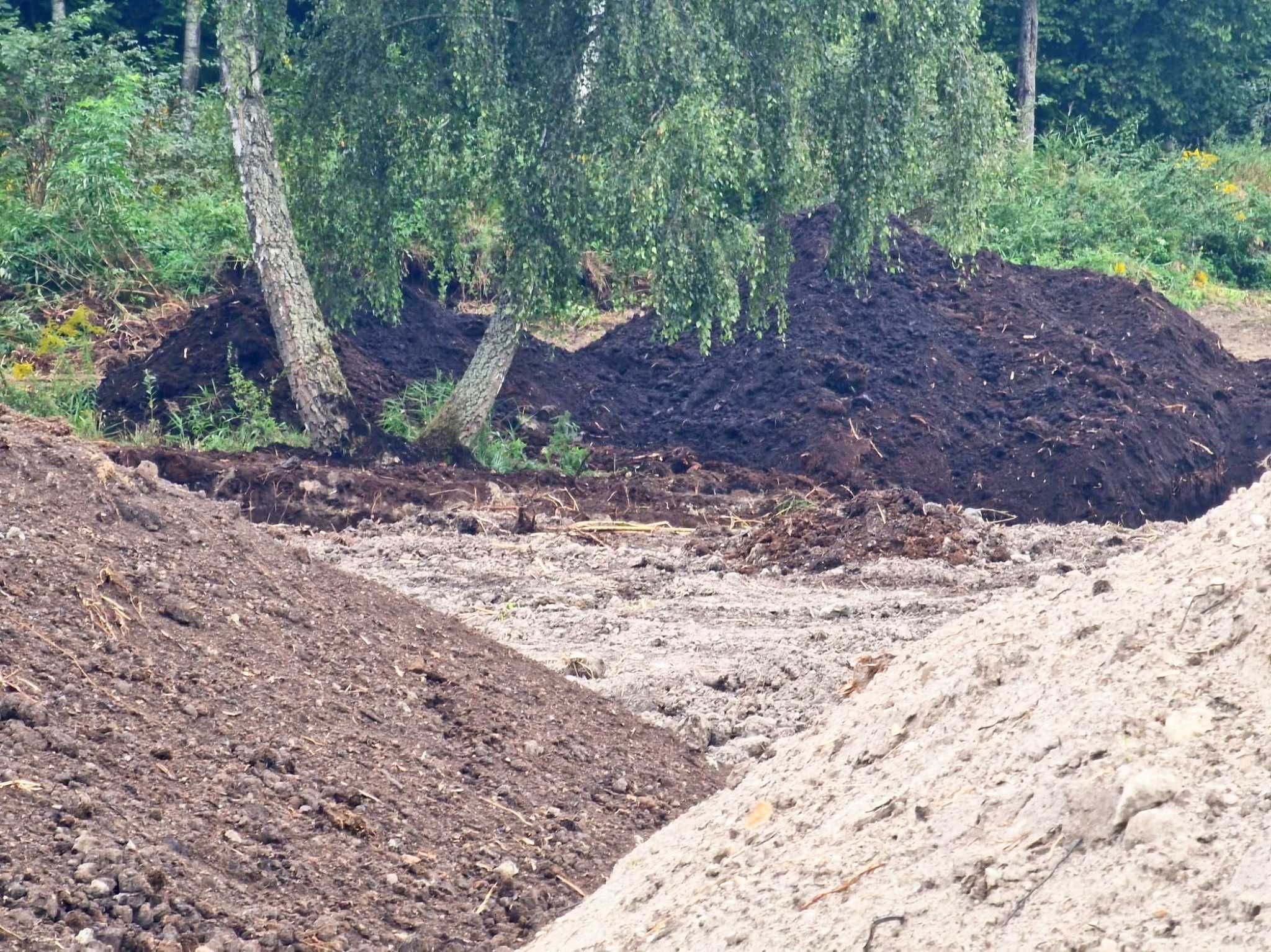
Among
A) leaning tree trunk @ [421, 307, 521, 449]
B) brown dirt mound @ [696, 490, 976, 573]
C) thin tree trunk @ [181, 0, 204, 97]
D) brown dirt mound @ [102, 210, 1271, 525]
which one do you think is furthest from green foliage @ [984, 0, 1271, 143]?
brown dirt mound @ [696, 490, 976, 573]

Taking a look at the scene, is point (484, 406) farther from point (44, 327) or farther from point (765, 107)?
point (44, 327)

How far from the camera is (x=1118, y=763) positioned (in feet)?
8.29

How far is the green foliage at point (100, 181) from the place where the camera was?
1400 cm

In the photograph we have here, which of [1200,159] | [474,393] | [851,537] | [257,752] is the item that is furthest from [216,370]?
[1200,159]

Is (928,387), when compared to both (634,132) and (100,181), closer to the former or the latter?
(634,132)

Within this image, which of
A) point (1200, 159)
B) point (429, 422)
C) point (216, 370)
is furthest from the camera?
point (1200, 159)

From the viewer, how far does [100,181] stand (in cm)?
1405

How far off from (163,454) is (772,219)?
4932mm

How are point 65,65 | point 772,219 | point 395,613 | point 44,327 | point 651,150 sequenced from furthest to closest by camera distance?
1. point 65,65
2. point 44,327
3. point 772,219
4. point 651,150
5. point 395,613

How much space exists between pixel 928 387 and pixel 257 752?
9.51 meters

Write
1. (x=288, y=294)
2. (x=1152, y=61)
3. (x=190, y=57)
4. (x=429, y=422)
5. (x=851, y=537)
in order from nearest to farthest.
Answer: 1. (x=851, y=537)
2. (x=288, y=294)
3. (x=429, y=422)
4. (x=190, y=57)
5. (x=1152, y=61)

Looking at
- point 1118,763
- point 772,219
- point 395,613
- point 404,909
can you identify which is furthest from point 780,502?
point 1118,763

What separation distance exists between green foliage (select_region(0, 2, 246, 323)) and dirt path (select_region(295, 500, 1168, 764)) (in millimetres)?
6288

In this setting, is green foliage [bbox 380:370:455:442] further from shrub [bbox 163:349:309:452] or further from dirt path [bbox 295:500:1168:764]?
dirt path [bbox 295:500:1168:764]
